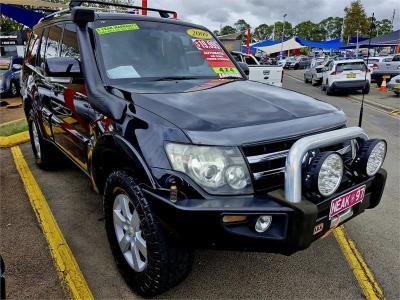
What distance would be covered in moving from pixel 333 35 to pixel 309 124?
118 metres

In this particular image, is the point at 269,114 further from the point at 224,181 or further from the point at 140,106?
the point at 140,106

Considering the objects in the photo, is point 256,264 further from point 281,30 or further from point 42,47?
point 281,30

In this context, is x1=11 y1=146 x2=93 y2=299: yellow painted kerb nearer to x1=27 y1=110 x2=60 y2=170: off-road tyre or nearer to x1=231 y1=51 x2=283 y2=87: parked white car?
x1=27 y1=110 x2=60 y2=170: off-road tyre

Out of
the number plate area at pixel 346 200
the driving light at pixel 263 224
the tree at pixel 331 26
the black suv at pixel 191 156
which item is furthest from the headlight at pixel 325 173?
the tree at pixel 331 26

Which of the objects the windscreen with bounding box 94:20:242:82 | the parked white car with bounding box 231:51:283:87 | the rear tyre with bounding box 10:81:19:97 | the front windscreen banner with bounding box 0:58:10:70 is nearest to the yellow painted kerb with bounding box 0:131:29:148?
the windscreen with bounding box 94:20:242:82

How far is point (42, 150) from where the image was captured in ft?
16.7

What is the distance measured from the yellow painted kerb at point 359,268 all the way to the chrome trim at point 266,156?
4.12 feet

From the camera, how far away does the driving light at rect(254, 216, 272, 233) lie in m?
2.19

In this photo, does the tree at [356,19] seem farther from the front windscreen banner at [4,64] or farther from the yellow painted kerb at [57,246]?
the yellow painted kerb at [57,246]

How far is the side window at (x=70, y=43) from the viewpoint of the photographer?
134 inches

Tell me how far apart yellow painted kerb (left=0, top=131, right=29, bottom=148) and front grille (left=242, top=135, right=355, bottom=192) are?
564 cm

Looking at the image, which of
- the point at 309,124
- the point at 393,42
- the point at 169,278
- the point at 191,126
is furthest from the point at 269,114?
the point at 393,42

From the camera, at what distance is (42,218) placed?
12.6 ft

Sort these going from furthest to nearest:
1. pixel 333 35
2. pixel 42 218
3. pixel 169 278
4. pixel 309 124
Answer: pixel 333 35 → pixel 42 218 → pixel 309 124 → pixel 169 278
